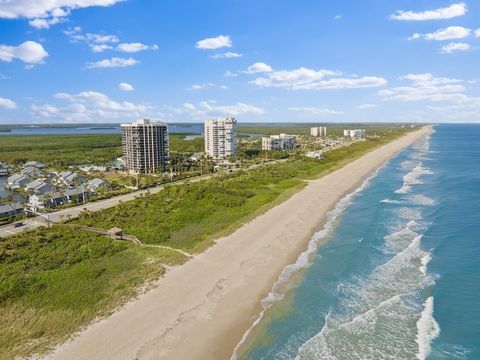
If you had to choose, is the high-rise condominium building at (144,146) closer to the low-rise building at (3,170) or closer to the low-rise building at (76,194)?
the low-rise building at (3,170)

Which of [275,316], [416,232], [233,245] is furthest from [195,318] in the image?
[416,232]

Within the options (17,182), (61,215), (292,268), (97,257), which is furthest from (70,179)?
(292,268)

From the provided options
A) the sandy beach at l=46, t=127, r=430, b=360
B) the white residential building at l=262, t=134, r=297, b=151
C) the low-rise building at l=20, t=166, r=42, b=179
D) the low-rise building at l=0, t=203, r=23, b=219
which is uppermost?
the white residential building at l=262, t=134, r=297, b=151

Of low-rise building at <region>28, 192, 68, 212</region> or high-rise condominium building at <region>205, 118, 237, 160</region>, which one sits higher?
high-rise condominium building at <region>205, 118, 237, 160</region>

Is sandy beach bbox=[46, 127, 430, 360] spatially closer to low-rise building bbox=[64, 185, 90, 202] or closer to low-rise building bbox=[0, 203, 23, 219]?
low-rise building bbox=[64, 185, 90, 202]

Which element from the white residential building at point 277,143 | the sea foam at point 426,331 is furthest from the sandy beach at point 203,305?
the white residential building at point 277,143

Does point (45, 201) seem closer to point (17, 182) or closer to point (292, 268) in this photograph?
point (17, 182)

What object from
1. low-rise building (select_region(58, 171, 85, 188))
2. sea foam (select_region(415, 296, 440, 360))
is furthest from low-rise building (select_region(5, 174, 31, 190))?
sea foam (select_region(415, 296, 440, 360))
